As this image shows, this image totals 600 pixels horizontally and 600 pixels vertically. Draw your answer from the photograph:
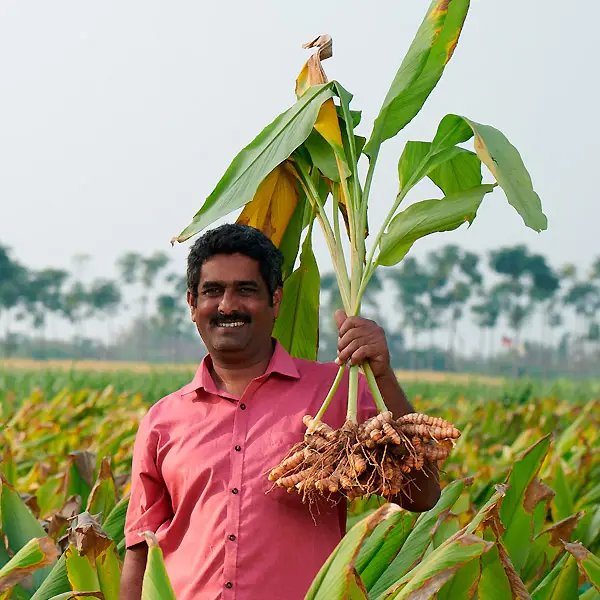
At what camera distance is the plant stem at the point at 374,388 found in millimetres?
1892

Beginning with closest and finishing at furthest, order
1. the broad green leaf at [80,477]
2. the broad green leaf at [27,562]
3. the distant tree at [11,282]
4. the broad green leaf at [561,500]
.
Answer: the broad green leaf at [27,562] → the broad green leaf at [80,477] → the broad green leaf at [561,500] → the distant tree at [11,282]

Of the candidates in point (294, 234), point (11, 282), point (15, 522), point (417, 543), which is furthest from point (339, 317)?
point (11, 282)

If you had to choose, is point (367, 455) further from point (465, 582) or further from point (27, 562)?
point (27, 562)

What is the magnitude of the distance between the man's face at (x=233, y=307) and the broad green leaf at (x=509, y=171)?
1.72ft

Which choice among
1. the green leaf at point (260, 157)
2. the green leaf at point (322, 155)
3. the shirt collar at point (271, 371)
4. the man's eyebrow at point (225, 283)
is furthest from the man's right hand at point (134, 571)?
the green leaf at point (322, 155)

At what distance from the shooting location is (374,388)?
1.90m

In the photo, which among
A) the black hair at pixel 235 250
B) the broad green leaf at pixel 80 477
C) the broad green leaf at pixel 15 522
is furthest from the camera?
the broad green leaf at pixel 80 477

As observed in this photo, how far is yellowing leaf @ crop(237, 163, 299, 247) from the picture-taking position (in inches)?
92.6

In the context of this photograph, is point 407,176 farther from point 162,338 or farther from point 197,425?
point 162,338

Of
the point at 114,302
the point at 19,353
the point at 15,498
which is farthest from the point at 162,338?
the point at 15,498

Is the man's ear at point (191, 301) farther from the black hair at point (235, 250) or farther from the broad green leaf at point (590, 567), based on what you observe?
the broad green leaf at point (590, 567)

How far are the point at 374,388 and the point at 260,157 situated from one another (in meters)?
0.59

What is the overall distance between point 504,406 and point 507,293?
79608 millimetres

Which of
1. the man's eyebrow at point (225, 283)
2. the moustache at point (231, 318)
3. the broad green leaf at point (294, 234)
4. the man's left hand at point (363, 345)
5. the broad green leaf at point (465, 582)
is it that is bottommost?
the broad green leaf at point (465, 582)
